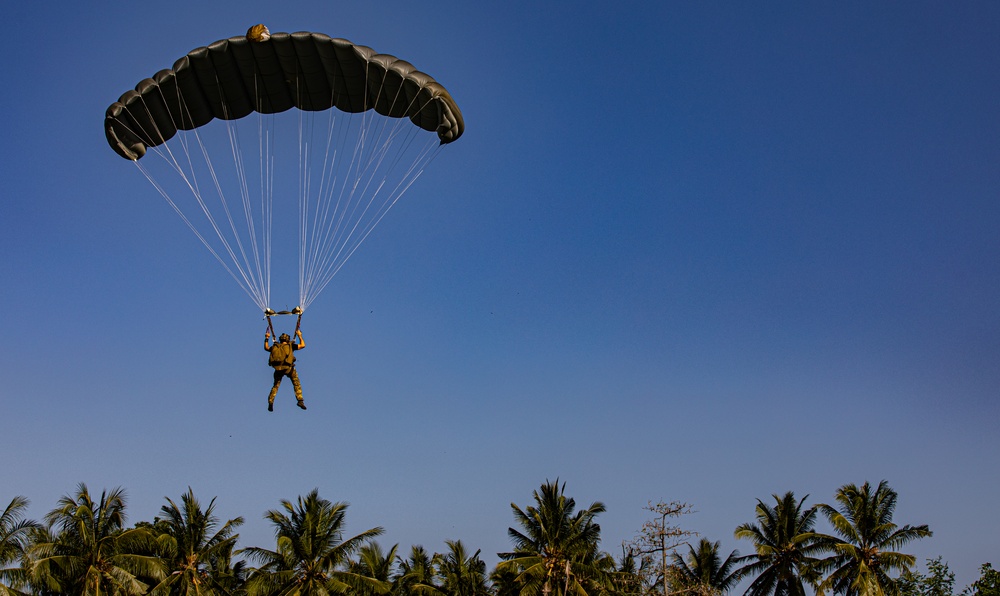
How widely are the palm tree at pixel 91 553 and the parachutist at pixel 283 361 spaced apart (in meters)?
12.3

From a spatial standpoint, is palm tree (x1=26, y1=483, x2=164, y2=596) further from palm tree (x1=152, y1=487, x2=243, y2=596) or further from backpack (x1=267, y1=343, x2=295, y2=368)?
backpack (x1=267, y1=343, x2=295, y2=368)

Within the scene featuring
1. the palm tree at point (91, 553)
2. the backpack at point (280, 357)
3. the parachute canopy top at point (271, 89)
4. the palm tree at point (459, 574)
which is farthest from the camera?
the palm tree at point (459, 574)

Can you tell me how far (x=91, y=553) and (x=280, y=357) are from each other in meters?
13.5

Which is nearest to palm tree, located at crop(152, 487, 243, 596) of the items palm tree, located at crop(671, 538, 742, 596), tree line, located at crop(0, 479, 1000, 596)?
tree line, located at crop(0, 479, 1000, 596)

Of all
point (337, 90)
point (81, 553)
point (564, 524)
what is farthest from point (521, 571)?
point (337, 90)

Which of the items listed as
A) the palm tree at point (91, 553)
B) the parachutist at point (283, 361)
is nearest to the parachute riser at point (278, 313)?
the parachutist at point (283, 361)

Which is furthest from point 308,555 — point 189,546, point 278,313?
point 278,313

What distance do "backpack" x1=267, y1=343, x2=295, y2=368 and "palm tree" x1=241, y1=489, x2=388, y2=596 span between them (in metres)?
13.2

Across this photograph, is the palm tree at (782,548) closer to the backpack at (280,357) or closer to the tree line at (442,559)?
the tree line at (442,559)

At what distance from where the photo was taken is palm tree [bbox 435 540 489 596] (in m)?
34.8

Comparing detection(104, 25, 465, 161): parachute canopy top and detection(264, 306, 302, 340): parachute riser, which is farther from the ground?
detection(104, 25, 465, 161): parachute canopy top

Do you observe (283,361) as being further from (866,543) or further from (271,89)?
(866,543)

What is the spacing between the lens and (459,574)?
3500cm

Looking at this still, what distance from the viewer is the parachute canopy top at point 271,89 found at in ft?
66.2
